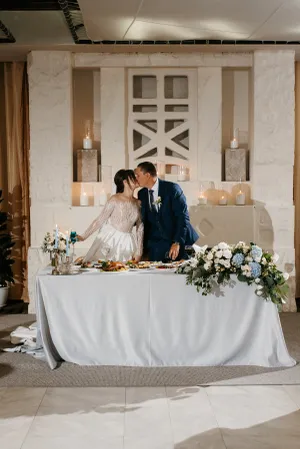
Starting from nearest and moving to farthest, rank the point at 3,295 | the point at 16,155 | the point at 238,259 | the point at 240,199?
1. the point at 238,259
2. the point at 240,199
3. the point at 3,295
4. the point at 16,155

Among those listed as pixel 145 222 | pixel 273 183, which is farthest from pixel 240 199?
pixel 145 222

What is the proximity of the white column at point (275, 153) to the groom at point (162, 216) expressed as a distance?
1778 mm

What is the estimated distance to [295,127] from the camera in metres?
8.90

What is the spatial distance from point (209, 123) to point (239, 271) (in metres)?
3.58

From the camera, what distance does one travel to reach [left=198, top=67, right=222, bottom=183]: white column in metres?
8.40

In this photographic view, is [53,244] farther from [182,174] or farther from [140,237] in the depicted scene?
[182,174]

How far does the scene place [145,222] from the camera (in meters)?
6.93

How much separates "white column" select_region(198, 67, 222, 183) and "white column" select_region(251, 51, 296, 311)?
1.54 ft

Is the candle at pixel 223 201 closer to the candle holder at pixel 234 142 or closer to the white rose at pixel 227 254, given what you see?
the candle holder at pixel 234 142

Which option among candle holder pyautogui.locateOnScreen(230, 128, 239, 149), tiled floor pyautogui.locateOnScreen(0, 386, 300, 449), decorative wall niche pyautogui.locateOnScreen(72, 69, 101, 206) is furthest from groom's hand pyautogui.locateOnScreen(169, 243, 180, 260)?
candle holder pyautogui.locateOnScreen(230, 128, 239, 149)

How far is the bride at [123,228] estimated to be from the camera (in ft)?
22.4

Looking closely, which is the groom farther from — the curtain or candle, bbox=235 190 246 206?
the curtain

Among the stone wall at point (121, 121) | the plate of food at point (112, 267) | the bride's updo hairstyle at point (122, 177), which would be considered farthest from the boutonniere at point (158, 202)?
the stone wall at point (121, 121)

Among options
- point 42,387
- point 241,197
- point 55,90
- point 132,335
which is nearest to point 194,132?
point 241,197
